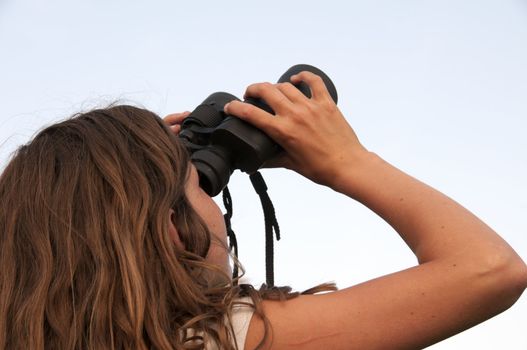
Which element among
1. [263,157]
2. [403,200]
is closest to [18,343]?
[263,157]

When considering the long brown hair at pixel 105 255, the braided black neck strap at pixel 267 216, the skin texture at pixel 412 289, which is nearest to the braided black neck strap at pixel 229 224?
the braided black neck strap at pixel 267 216

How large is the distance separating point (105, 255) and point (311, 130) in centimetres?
58

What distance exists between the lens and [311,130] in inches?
70.5

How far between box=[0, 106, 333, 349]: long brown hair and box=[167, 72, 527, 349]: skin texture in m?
0.09

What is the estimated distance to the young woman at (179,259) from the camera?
4.82 feet

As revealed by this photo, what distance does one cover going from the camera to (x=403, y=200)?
1662mm

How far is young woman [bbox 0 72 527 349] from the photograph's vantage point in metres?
1.47

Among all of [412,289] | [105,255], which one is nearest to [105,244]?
[105,255]

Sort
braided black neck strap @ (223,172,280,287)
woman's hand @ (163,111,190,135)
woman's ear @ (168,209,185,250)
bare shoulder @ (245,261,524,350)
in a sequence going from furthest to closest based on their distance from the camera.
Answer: woman's hand @ (163,111,190,135)
braided black neck strap @ (223,172,280,287)
woman's ear @ (168,209,185,250)
bare shoulder @ (245,261,524,350)

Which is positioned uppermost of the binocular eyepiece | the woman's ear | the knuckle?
the knuckle

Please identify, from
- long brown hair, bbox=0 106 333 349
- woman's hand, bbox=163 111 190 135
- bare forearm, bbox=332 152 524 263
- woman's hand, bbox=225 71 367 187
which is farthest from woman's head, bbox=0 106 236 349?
woman's hand, bbox=163 111 190 135

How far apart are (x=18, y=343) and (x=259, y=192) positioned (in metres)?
0.86

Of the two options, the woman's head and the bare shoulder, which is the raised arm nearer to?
the bare shoulder

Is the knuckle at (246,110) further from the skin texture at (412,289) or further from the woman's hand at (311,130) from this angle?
the skin texture at (412,289)
